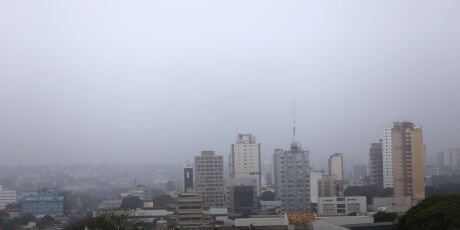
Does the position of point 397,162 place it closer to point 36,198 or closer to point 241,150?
point 241,150

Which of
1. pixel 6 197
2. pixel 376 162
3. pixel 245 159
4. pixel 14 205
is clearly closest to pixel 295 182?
pixel 376 162

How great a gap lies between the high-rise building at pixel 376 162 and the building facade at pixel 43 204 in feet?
71.5

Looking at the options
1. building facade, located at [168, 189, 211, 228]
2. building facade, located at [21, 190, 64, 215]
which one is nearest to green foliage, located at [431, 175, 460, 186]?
building facade, located at [168, 189, 211, 228]

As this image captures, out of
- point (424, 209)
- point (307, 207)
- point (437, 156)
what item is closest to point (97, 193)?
point (307, 207)

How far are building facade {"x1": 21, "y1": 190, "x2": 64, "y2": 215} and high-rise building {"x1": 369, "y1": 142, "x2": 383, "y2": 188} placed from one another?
71.5 feet

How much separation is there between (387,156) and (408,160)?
6038mm

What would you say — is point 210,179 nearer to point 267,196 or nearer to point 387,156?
point 267,196

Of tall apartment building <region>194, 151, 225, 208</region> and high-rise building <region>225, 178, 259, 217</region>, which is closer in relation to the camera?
high-rise building <region>225, 178, 259, 217</region>

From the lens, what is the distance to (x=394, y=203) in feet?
111

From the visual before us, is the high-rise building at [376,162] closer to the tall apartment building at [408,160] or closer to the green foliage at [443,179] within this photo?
the green foliage at [443,179]

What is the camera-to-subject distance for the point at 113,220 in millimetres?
14977

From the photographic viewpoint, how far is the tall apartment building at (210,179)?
42.0 metres

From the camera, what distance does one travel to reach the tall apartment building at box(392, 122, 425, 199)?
36969 millimetres

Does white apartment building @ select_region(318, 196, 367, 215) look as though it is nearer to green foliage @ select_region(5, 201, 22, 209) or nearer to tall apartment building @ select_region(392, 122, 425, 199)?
tall apartment building @ select_region(392, 122, 425, 199)
